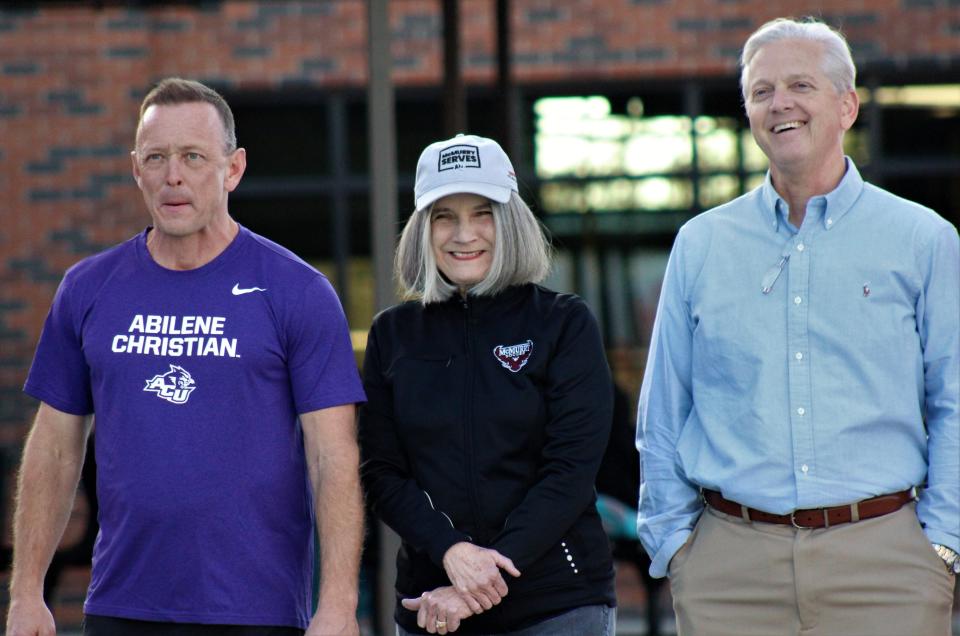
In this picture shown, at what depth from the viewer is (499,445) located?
3338mm

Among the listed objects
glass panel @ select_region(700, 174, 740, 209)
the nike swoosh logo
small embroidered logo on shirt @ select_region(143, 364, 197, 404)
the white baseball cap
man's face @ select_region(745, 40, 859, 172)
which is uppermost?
man's face @ select_region(745, 40, 859, 172)

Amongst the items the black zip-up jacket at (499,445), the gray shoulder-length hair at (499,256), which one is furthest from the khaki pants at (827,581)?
the gray shoulder-length hair at (499,256)

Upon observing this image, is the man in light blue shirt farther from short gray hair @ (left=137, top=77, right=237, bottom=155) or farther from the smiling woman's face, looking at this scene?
short gray hair @ (left=137, top=77, right=237, bottom=155)

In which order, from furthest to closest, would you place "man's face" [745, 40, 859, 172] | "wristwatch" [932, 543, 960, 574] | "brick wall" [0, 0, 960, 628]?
"brick wall" [0, 0, 960, 628], "man's face" [745, 40, 859, 172], "wristwatch" [932, 543, 960, 574]

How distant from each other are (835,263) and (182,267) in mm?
1595

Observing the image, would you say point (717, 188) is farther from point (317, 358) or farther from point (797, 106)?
point (317, 358)

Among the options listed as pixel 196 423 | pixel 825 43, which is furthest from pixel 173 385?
pixel 825 43

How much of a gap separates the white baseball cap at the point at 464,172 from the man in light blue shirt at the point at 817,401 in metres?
0.58

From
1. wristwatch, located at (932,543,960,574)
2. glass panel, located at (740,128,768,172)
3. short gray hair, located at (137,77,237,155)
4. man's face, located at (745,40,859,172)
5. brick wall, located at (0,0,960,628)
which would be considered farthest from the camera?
glass panel, located at (740,128,768,172)

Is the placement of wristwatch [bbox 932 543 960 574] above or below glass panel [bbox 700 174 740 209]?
below

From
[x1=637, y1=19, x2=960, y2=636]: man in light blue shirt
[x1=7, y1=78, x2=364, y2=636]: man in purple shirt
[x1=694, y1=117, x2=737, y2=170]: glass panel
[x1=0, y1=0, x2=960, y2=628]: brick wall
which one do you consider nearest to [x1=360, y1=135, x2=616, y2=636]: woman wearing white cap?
[x1=7, y1=78, x2=364, y2=636]: man in purple shirt

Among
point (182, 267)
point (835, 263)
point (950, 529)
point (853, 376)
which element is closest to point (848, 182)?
point (835, 263)

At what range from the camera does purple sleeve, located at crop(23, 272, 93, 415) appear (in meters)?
3.45

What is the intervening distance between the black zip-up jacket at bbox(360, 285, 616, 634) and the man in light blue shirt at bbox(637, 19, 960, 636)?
10.4 inches
